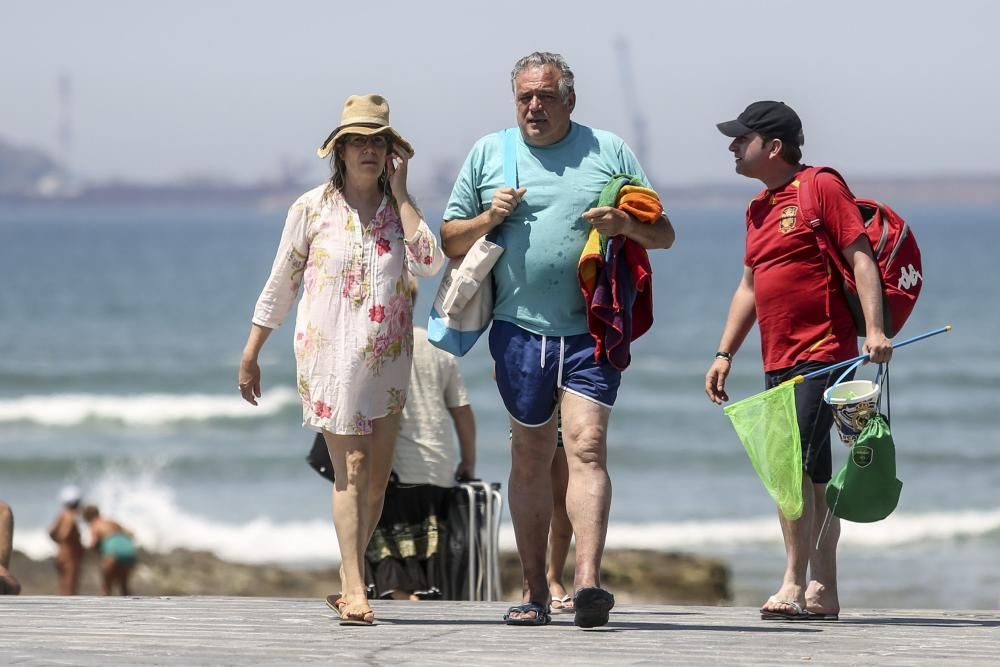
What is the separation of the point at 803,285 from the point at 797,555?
3.03ft

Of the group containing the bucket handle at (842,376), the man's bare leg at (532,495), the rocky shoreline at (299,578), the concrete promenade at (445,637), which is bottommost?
the concrete promenade at (445,637)

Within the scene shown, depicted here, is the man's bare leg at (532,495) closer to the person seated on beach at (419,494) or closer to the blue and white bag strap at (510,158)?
the blue and white bag strap at (510,158)

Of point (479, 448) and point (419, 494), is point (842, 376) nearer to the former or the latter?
point (419, 494)

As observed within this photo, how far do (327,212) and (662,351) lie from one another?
3218 cm

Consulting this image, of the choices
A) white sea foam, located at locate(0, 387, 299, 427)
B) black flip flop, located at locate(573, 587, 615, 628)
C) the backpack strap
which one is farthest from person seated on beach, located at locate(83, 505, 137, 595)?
white sea foam, located at locate(0, 387, 299, 427)

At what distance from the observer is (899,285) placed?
5562mm

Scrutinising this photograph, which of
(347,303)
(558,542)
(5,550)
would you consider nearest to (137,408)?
(5,550)

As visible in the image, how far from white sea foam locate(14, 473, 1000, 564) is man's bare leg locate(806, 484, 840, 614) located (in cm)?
1067

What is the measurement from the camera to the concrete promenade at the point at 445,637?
4637 millimetres

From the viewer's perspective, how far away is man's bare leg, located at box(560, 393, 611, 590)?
5.29 metres

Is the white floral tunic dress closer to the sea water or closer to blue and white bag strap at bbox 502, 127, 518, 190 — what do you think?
blue and white bag strap at bbox 502, 127, 518, 190

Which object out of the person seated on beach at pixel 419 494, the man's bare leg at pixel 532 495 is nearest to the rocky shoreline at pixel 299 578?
the person seated on beach at pixel 419 494

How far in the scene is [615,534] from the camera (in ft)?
57.1

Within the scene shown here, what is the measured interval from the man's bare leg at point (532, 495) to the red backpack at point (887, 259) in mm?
1090
